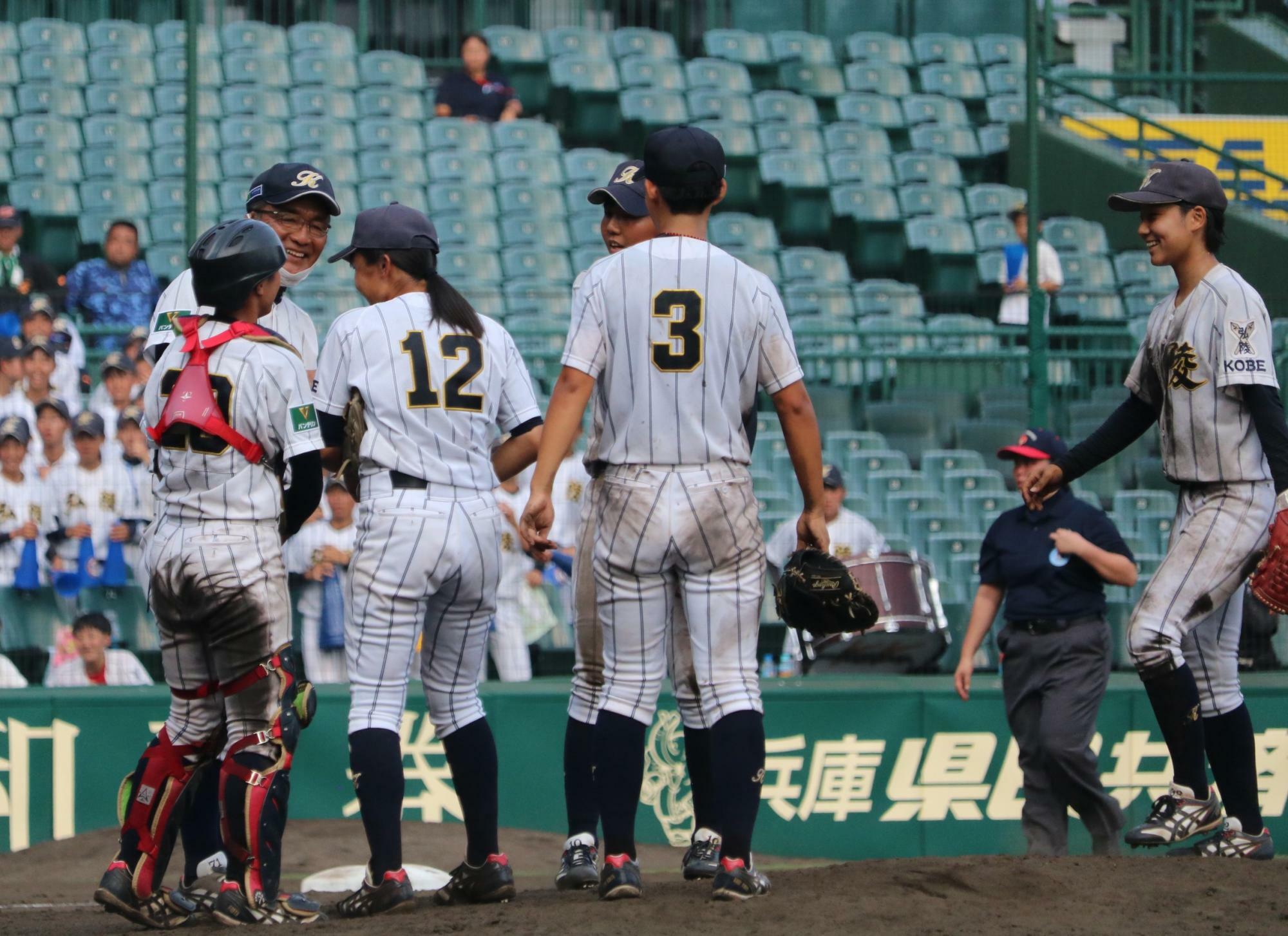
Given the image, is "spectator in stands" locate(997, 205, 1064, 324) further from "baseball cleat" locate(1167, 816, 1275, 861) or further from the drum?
"baseball cleat" locate(1167, 816, 1275, 861)

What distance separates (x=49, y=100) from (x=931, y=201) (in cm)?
727

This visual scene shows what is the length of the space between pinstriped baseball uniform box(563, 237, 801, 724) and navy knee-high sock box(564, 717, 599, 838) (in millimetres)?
395

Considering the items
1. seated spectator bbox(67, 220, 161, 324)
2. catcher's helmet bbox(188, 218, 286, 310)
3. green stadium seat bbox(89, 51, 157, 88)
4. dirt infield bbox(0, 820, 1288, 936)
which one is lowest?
dirt infield bbox(0, 820, 1288, 936)

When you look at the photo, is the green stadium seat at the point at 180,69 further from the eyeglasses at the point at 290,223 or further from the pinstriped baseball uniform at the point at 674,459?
the pinstriped baseball uniform at the point at 674,459

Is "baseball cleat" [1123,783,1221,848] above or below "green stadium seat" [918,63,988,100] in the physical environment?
below

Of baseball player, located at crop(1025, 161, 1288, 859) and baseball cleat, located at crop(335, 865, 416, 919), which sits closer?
baseball cleat, located at crop(335, 865, 416, 919)

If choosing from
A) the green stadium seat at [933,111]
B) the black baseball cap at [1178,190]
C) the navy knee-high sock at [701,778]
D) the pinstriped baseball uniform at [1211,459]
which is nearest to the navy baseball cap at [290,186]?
the navy knee-high sock at [701,778]

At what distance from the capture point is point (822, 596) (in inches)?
191

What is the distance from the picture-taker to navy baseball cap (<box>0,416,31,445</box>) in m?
9.05

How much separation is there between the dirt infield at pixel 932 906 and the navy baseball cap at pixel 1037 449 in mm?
2598

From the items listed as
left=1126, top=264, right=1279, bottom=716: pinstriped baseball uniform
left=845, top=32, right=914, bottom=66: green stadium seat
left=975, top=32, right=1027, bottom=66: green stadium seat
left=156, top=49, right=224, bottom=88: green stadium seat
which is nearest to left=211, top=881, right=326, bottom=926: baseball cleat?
left=1126, top=264, right=1279, bottom=716: pinstriped baseball uniform

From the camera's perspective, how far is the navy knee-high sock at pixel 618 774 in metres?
4.79

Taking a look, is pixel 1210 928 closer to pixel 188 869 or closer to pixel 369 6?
pixel 188 869

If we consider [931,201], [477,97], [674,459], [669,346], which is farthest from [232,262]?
[477,97]
